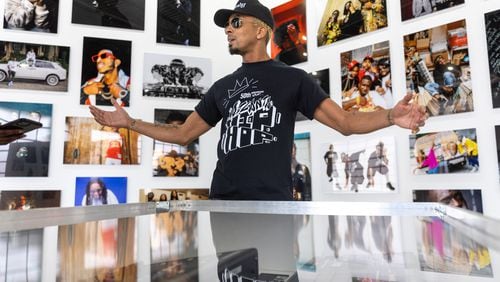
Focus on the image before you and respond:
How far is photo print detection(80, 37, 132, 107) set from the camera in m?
1.72

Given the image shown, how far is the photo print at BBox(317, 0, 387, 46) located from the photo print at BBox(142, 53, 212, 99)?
2.06 ft

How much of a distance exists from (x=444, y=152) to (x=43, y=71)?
5.63 feet

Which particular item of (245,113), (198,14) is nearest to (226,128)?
(245,113)

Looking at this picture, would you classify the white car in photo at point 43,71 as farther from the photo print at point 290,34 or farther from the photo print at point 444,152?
the photo print at point 444,152

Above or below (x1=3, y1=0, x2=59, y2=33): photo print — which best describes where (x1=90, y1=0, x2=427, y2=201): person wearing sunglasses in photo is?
below

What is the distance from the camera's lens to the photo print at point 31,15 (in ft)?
5.41

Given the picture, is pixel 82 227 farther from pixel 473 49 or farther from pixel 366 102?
pixel 473 49

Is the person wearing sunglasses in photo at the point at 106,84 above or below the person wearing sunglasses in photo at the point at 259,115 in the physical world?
above

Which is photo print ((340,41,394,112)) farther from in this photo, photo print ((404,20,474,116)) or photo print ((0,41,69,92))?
photo print ((0,41,69,92))

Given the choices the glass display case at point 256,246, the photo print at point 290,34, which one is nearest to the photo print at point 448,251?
the glass display case at point 256,246

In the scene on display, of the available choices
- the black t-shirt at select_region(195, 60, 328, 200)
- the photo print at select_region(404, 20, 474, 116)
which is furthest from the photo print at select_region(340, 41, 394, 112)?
the black t-shirt at select_region(195, 60, 328, 200)

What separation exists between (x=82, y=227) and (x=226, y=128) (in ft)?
1.94

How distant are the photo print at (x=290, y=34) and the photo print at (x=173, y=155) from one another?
1.86 feet

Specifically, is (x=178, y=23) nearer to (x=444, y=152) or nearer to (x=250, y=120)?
(x=250, y=120)
